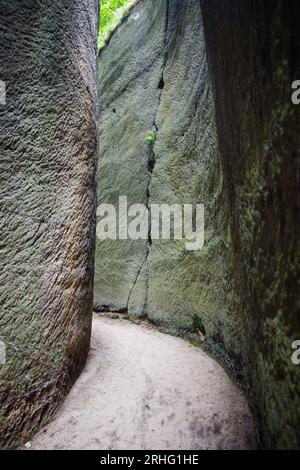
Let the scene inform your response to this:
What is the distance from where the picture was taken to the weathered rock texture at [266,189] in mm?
1188

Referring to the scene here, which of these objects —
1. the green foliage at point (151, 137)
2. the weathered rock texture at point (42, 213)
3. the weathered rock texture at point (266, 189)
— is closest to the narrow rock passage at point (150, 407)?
the weathered rock texture at point (42, 213)

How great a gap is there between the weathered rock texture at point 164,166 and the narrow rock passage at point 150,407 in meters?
0.30

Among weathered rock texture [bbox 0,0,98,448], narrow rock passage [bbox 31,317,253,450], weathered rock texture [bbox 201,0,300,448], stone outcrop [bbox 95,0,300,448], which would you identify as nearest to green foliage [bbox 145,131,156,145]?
stone outcrop [bbox 95,0,300,448]

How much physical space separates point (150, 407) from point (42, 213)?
4.64 feet

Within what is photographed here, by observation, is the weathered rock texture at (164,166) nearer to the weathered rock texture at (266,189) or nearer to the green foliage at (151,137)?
the green foliage at (151,137)

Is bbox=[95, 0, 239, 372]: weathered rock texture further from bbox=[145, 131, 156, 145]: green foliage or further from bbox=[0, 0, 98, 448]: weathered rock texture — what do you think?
bbox=[0, 0, 98, 448]: weathered rock texture

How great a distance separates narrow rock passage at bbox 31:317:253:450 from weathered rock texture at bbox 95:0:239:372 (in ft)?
1.00

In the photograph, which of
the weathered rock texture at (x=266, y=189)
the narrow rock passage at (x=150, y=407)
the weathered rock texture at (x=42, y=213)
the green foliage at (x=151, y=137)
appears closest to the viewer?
the weathered rock texture at (x=266, y=189)

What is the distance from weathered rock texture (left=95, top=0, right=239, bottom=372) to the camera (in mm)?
2873

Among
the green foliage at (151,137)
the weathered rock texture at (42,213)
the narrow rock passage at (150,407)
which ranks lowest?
the narrow rock passage at (150,407)

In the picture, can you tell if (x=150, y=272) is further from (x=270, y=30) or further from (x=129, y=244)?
(x=270, y=30)

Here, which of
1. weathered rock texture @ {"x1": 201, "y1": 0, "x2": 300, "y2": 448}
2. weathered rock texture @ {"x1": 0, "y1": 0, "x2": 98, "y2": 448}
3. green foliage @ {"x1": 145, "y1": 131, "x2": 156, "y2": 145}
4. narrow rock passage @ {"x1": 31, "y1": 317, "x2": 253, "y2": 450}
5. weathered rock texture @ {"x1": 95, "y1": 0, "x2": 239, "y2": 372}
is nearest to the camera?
weathered rock texture @ {"x1": 201, "y1": 0, "x2": 300, "y2": 448}

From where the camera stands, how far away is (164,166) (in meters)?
4.27

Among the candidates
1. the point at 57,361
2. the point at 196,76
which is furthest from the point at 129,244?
the point at 57,361
